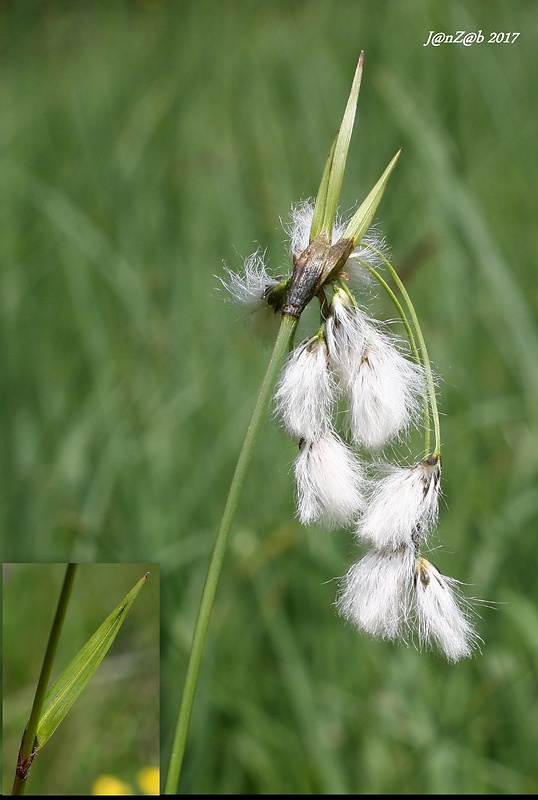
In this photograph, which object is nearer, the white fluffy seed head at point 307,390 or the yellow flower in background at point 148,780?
the white fluffy seed head at point 307,390

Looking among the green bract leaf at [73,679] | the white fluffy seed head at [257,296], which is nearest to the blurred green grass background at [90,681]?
the white fluffy seed head at [257,296]

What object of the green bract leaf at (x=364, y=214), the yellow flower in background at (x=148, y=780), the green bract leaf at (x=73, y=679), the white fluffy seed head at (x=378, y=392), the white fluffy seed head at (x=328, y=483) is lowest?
the yellow flower in background at (x=148, y=780)

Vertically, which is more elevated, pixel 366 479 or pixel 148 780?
pixel 366 479

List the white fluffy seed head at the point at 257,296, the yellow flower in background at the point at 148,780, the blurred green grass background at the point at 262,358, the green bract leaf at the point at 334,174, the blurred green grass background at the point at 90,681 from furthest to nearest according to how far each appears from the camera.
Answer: the blurred green grass background at the point at 262,358 < the blurred green grass background at the point at 90,681 < the yellow flower in background at the point at 148,780 < the white fluffy seed head at the point at 257,296 < the green bract leaf at the point at 334,174

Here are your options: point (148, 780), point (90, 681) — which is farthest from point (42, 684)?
point (90, 681)

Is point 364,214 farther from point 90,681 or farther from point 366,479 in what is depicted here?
point 90,681

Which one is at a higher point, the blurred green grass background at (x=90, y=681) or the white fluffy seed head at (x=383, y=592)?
the blurred green grass background at (x=90, y=681)

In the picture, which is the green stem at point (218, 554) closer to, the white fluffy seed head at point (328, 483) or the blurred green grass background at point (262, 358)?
the white fluffy seed head at point (328, 483)
